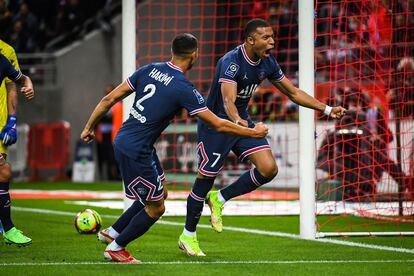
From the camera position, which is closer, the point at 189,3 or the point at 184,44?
the point at 184,44

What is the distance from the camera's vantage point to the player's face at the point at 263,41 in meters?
9.46

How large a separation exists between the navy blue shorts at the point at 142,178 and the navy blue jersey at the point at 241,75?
1.60m

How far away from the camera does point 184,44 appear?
27.0 feet

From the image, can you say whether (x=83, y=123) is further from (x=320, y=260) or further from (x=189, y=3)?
(x=320, y=260)

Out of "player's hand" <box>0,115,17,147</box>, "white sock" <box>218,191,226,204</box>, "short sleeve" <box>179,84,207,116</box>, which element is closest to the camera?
"short sleeve" <box>179,84,207,116</box>

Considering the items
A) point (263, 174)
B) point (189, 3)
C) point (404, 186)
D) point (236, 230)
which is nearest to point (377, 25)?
point (404, 186)

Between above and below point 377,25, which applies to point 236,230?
below

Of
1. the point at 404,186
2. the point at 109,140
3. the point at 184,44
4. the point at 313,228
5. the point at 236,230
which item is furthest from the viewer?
the point at 109,140

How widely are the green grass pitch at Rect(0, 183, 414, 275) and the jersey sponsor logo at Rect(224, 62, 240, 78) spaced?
1.74m

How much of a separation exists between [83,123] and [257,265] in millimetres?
18004

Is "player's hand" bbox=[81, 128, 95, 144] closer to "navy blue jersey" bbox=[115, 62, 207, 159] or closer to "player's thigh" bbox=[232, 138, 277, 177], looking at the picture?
"navy blue jersey" bbox=[115, 62, 207, 159]

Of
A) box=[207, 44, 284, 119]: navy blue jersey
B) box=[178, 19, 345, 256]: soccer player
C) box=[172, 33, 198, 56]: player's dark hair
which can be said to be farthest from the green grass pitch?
box=[172, 33, 198, 56]: player's dark hair

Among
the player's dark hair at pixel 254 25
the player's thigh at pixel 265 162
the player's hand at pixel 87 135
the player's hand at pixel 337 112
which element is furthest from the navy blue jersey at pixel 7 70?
the player's hand at pixel 337 112

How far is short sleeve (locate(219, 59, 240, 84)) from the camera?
31.0ft
